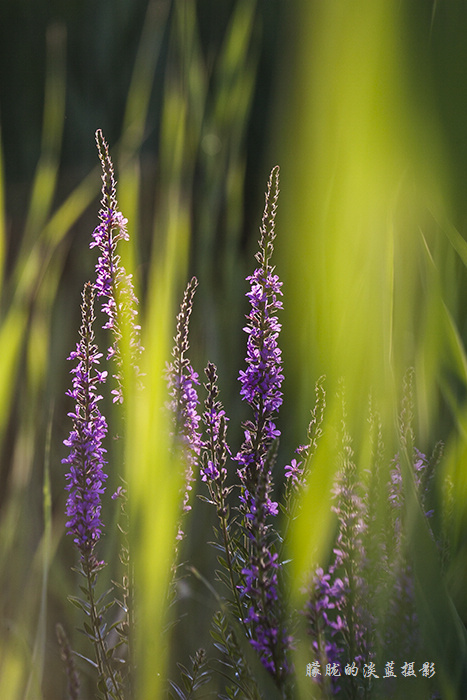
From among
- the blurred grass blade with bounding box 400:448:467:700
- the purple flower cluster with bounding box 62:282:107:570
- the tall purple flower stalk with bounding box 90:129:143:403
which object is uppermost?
the tall purple flower stalk with bounding box 90:129:143:403

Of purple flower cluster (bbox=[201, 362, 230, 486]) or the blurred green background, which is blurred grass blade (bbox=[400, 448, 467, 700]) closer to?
the blurred green background

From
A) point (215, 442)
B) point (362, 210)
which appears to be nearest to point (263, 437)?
point (215, 442)

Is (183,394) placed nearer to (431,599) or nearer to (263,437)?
(263,437)

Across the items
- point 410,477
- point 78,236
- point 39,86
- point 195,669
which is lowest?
point 195,669

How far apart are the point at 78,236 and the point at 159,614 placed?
76 cm

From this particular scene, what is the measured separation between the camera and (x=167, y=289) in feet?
1.18

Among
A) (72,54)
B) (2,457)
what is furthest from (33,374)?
(72,54)

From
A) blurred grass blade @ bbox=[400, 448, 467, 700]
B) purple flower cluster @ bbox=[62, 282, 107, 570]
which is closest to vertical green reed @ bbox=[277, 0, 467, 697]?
blurred grass blade @ bbox=[400, 448, 467, 700]

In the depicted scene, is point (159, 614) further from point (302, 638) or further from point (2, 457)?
point (2, 457)

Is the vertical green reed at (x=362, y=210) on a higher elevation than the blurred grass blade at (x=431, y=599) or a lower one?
higher

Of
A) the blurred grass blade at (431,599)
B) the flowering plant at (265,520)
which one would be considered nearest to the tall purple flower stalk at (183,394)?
the flowering plant at (265,520)

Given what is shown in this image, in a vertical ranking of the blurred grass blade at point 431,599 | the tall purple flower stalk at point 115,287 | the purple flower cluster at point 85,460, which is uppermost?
the tall purple flower stalk at point 115,287

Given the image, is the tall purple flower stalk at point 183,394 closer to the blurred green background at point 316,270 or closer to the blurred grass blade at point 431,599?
the blurred green background at point 316,270

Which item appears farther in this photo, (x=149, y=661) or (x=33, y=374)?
(x=33, y=374)
